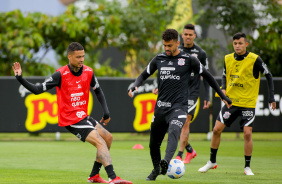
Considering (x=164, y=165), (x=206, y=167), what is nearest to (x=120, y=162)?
(x=206, y=167)

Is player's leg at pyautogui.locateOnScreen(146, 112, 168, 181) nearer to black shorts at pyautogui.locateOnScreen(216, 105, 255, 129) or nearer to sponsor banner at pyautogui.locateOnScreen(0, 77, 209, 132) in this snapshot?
black shorts at pyautogui.locateOnScreen(216, 105, 255, 129)

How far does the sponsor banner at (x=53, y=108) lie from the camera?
17828 millimetres

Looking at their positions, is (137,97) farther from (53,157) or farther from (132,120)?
(53,157)

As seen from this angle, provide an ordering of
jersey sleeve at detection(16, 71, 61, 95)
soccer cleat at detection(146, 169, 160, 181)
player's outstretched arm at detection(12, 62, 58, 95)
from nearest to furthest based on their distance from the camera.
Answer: player's outstretched arm at detection(12, 62, 58, 95) < jersey sleeve at detection(16, 71, 61, 95) < soccer cleat at detection(146, 169, 160, 181)

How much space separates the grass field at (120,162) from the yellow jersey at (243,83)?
50.0 inches

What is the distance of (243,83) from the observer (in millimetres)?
9977

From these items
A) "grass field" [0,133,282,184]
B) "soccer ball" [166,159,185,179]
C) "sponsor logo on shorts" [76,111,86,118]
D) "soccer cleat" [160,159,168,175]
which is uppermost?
"sponsor logo on shorts" [76,111,86,118]

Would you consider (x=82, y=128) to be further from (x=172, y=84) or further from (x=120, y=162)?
(x=120, y=162)

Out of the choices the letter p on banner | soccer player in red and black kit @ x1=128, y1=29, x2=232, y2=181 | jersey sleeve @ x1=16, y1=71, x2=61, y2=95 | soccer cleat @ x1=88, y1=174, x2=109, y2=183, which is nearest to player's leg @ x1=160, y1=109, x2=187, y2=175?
soccer player in red and black kit @ x1=128, y1=29, x2=232, y2=181

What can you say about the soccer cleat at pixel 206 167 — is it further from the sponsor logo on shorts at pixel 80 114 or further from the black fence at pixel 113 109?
the black fence at pixel 113 109

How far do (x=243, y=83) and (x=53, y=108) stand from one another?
9139 millimetres

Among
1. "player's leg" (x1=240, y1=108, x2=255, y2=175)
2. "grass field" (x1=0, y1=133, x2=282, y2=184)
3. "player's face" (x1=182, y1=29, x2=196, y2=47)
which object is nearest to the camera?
"grass field" (x1=0, y1=133, x2=282, y2=184)

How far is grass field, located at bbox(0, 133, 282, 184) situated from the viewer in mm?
8992

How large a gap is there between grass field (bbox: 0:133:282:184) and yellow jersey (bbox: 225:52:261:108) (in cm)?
127
